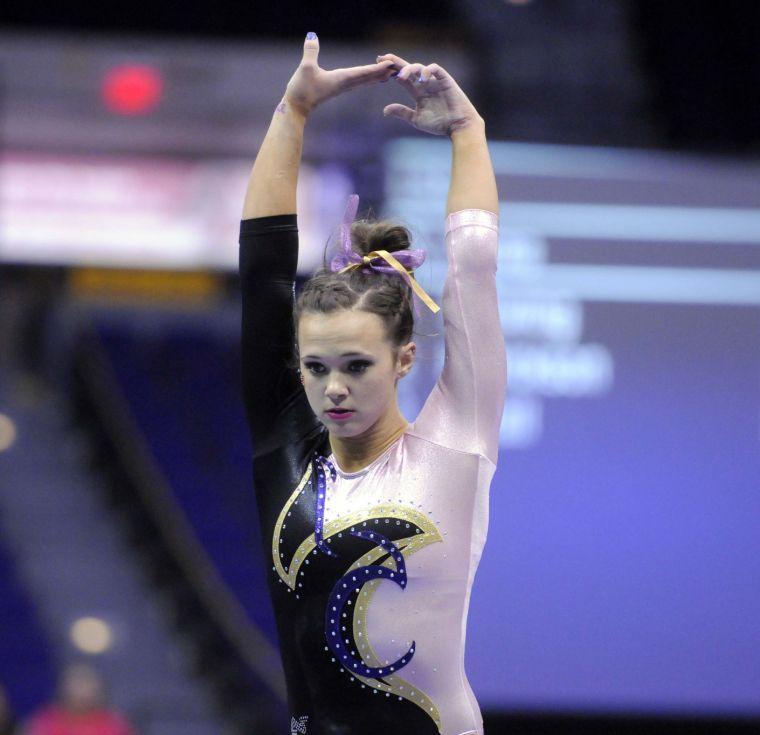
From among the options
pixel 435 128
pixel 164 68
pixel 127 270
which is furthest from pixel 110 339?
pixel 435 128

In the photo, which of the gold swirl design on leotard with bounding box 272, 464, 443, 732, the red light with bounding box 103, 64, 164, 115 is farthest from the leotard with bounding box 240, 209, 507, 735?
the red light with bounding box 103, 64, 164, 115

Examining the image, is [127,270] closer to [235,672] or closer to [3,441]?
[3,441]

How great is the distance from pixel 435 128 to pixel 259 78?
5.53 metres

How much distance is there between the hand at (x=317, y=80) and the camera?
6.84 feet

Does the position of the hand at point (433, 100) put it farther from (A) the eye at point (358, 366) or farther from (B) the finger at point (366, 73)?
(A) the eye at point (358, 366)

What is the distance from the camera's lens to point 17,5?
23.9 feet

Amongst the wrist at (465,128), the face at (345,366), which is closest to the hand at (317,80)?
the wrist at (465,128)

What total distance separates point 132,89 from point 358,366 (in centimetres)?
599

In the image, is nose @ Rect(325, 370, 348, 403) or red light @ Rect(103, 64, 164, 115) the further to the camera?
red light @ Rect(103, 64, 164, 115)

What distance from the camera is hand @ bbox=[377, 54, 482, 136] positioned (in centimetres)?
207

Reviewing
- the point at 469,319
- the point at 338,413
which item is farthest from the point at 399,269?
the point at 338,413

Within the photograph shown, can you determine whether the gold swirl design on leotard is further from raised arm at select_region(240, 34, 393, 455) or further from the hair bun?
the hair bun

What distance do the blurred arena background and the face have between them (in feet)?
9.66

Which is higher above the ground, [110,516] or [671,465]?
[671,465]
